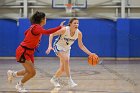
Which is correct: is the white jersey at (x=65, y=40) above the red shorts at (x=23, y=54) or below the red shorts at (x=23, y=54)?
above

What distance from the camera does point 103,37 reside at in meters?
18.4

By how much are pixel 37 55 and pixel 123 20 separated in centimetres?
516

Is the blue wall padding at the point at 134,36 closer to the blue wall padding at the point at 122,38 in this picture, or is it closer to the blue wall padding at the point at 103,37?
the blue wall padding at the point at 103,37

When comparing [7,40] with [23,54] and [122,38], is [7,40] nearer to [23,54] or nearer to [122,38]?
A: [122,38]

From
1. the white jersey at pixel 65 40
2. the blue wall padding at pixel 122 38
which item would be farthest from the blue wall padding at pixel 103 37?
the white jersey at pixel 65 40

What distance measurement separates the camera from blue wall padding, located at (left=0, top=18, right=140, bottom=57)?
60.0 ft

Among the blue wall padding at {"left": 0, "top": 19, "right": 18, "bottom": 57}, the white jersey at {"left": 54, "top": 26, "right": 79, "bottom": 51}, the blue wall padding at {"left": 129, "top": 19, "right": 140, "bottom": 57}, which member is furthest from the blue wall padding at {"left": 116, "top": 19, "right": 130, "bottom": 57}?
the white jersey at {"left": 54, "top": 26, "right": 79, "bottom": 51}

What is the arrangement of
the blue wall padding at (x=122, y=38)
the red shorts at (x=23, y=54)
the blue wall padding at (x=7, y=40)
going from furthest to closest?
the blue wall padding at (x=7, y=40) < the blue wall padding at (x=122, y=38) < the red shorts at (x=23, y=54)

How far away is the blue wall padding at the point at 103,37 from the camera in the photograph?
18297 mm

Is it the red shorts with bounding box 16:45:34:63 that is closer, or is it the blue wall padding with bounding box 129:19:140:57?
the red shorts with bounding box 16:45:34:63

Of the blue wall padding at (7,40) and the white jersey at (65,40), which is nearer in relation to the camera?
the white jersey at (65,40)

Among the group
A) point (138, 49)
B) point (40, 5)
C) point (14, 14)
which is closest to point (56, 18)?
point (40, 5)

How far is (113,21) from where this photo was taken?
1861 cm

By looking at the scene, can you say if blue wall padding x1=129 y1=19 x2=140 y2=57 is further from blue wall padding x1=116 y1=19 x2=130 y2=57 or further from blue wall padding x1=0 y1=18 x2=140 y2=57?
blue wall padding x1=116 y1=19 x2=130 y2=57
